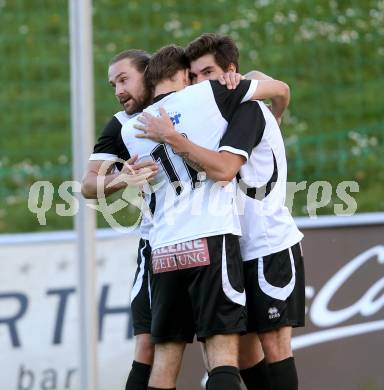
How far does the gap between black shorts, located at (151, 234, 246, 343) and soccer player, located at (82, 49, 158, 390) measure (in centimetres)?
38

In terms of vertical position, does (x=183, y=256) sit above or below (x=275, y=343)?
above

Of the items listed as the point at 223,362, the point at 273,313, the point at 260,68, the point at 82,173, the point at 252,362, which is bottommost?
the point at 252,362

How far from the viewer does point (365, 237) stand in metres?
4.98

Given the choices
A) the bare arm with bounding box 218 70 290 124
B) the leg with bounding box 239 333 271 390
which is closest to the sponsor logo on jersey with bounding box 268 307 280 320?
the leg with bounding box 239 333 271 390

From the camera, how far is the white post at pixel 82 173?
3.40 m

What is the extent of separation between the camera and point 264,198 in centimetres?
370

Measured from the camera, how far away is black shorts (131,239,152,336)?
393 centimetres

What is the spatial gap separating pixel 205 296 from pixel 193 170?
473 mm

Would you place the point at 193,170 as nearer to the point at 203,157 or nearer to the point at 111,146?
the point at 203,157

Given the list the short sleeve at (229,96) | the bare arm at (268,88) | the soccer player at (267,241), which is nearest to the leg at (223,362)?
the soccer player at (267,241)

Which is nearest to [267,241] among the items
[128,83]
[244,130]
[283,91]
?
[244,130]

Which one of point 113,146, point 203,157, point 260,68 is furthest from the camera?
point 260,68

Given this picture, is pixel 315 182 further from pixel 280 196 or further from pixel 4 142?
pixel 280 196

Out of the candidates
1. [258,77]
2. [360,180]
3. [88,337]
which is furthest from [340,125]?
[88,337]
